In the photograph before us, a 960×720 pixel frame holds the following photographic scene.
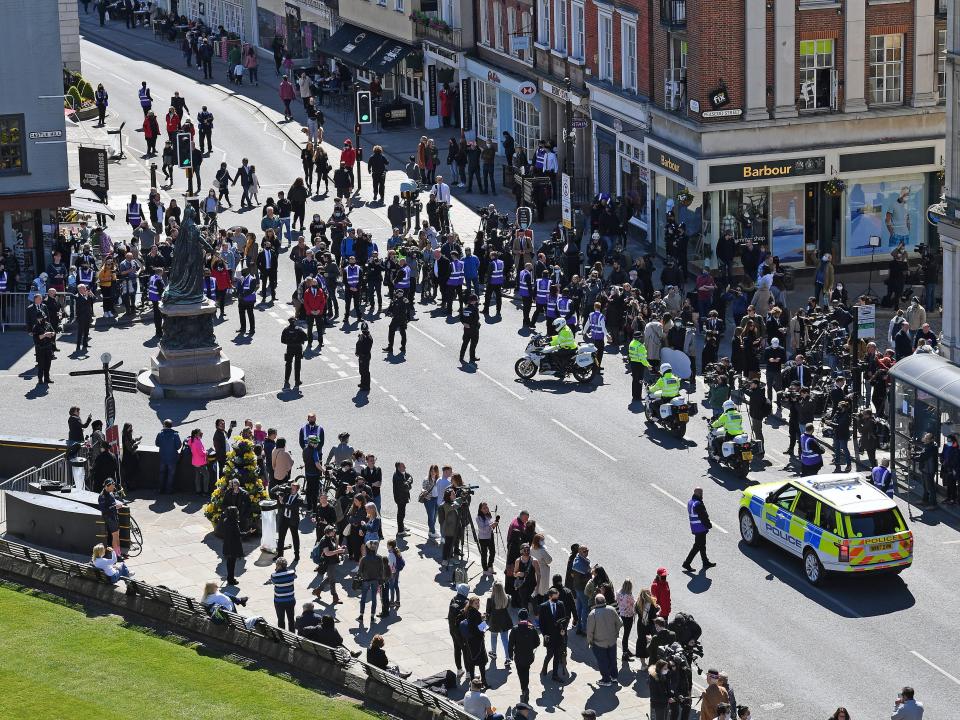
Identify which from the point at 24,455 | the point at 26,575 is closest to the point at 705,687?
the point at 26,575

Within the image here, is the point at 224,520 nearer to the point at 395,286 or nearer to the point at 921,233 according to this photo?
the point at 395,286

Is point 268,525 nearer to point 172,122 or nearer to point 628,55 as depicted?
point 628,55

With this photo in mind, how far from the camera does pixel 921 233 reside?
5850cm

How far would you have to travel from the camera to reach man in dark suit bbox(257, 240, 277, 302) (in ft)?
183

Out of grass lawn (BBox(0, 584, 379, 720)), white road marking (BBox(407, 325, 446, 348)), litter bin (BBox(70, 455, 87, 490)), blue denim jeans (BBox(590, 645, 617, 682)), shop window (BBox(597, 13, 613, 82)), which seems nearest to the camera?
grass lawn (BBox(0, 584, 379, 720))

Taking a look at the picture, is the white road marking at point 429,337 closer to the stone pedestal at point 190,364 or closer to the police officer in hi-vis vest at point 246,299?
the police officer in hi-vis vest at point 246,299

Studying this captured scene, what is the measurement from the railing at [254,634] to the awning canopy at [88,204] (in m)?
24.9

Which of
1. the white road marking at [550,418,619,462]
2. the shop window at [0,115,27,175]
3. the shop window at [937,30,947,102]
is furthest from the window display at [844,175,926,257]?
the shop window at [0,115,27,175]

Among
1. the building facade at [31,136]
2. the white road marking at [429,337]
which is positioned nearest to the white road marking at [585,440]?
the white road marking at [429,337]

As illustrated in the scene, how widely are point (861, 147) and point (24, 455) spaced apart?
2645 centimetres

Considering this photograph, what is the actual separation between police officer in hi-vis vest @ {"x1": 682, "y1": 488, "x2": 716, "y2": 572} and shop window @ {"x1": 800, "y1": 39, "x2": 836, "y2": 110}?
23.3 m

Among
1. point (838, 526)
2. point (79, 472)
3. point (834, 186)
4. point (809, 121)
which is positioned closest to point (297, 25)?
point (809, 121)

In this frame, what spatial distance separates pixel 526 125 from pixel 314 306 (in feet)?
76.6

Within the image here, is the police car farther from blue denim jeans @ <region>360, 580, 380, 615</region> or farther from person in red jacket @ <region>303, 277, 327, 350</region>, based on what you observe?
person in red jacket @ <region>303, 277, 327, 350</region>
